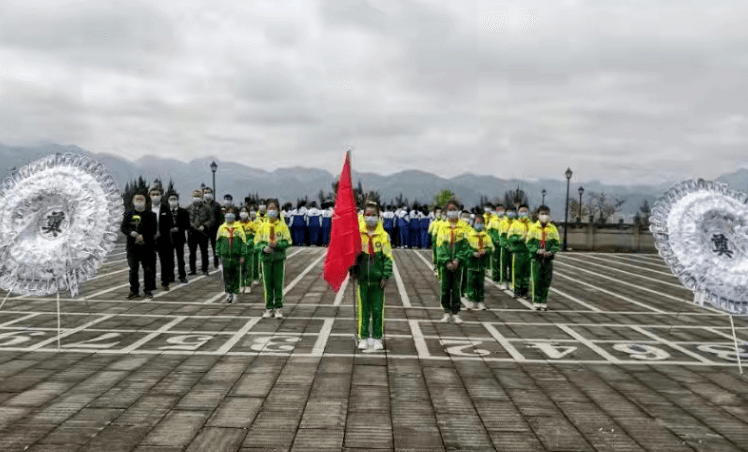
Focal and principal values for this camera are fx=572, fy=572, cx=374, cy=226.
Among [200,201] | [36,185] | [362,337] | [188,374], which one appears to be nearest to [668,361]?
[362,337]

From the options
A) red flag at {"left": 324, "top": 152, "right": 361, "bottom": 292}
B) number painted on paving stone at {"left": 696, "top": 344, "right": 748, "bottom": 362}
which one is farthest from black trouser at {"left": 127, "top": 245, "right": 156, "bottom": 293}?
number painted on paving stone at {"left": 696, "top": 344, "right": 748, "bottom": 362}

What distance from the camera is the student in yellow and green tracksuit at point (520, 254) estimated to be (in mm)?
14281

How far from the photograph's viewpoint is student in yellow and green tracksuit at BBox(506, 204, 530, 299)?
14.3 meters

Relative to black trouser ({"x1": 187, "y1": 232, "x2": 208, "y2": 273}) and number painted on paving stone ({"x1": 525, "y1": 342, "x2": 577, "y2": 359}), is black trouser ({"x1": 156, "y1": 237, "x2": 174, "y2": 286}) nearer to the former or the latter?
black trouser ({"x1": 187, "y1": 232, "x2": 208, "y2": 273})

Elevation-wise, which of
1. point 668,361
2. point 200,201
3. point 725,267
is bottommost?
point 668,361

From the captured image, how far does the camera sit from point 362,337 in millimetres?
8664

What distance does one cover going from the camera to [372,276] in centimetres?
854

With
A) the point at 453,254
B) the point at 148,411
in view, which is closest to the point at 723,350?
the point at 453,254

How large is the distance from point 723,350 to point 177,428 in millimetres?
8518

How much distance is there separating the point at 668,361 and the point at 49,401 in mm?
8124

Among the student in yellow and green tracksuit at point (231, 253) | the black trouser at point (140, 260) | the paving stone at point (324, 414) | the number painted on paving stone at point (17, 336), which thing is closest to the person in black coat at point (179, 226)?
the black trouser at point (140, 260)

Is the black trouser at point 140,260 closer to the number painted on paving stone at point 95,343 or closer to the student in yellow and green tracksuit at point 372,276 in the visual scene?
the number painted on paving stone at point 95,343

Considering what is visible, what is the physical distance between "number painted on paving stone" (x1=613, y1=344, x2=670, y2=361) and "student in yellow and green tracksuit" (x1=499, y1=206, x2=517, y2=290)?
19.8ft

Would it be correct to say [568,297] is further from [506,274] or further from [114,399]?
[114,399]
